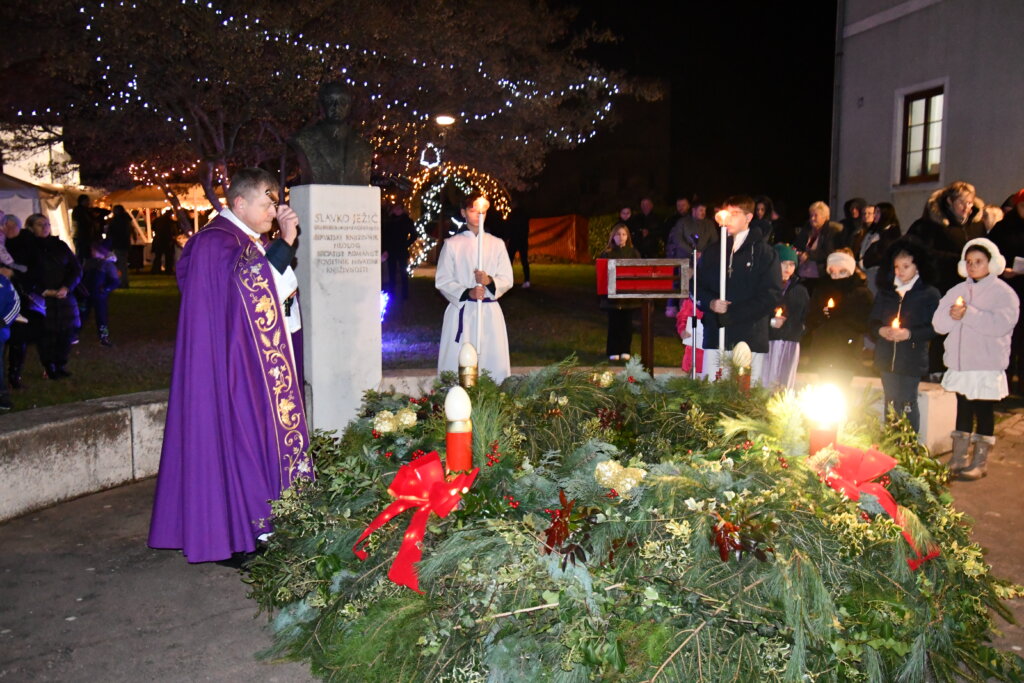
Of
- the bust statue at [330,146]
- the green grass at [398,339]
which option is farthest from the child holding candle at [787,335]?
the bust statue at [330,146]

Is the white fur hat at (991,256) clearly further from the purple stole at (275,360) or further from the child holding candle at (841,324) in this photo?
the purple stole at (275,360)

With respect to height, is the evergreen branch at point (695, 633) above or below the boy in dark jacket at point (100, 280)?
below

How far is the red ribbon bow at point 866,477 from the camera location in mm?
4023

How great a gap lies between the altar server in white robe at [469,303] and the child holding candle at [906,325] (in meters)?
2.97

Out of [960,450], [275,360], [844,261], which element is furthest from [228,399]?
[844,261]

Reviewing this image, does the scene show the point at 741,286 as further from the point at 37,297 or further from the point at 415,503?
the point at 37,297

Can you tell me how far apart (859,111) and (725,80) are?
21572 millimetres

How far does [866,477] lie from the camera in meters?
4.11

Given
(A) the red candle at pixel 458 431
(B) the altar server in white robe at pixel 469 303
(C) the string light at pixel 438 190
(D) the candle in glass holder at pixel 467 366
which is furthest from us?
(C) the string light at pixel 438 190

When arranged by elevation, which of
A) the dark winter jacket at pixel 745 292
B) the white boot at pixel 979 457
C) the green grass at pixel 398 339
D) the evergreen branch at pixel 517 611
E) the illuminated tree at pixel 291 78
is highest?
the illuminated tree at pixel 291 78

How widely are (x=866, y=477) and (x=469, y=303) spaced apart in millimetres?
4617

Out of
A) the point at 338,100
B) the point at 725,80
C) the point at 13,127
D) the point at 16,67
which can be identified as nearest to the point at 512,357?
the point at 338,100

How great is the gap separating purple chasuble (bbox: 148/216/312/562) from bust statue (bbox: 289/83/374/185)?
7.04 feet

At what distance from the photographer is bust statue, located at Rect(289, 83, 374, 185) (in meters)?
7.38
